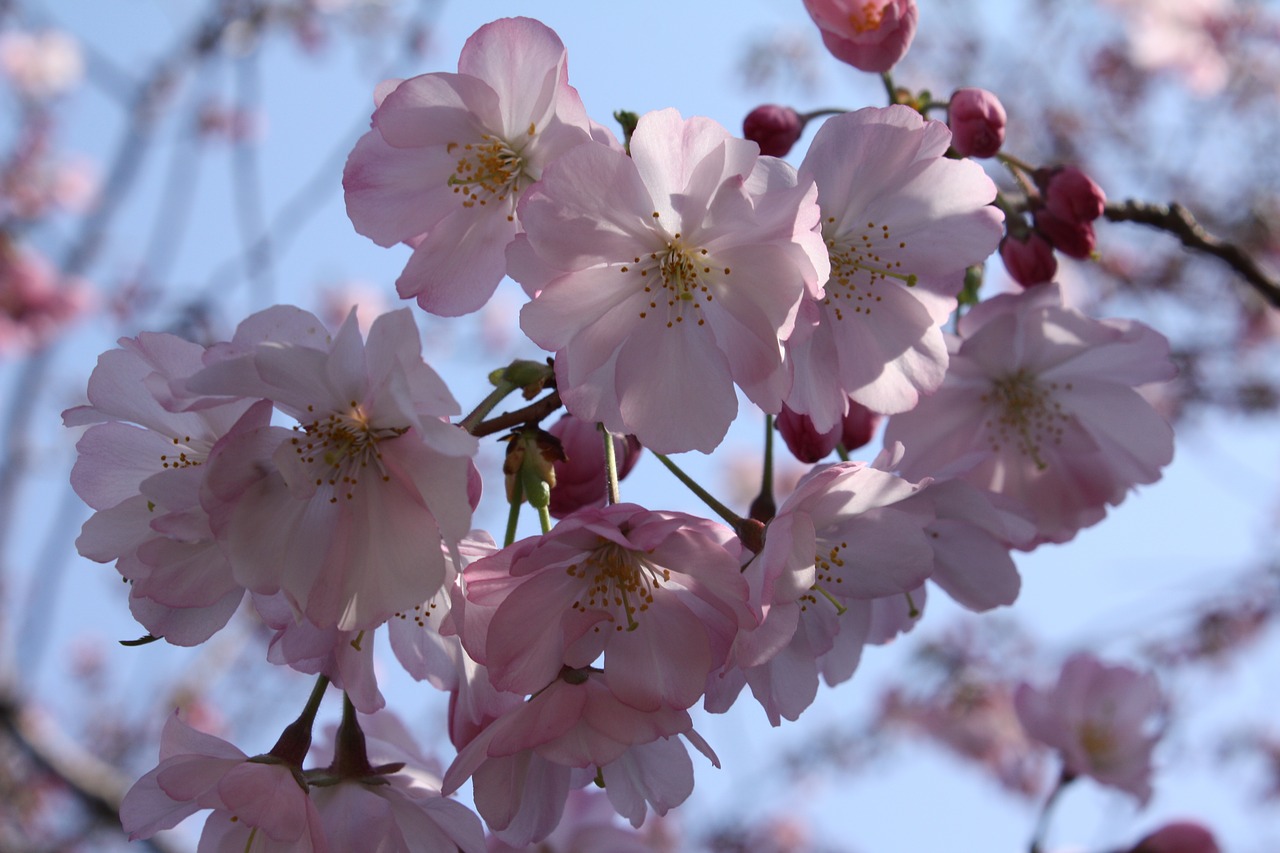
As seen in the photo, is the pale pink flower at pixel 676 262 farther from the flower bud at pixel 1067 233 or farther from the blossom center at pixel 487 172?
the flower bud at pixel 1067 233

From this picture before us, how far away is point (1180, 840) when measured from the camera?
220 cm


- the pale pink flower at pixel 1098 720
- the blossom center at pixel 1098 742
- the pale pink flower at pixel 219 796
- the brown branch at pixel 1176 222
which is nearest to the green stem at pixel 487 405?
the pale pink flower at pixel 219 796

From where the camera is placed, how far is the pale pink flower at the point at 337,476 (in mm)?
1017

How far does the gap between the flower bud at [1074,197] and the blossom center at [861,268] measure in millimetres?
377

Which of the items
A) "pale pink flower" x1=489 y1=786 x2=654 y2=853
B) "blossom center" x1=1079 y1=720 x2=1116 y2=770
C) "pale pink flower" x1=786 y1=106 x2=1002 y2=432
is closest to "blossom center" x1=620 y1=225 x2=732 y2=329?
"pale pink flower" x1=786 y1=106 x2=1002 y2=432

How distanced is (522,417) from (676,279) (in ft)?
0.84

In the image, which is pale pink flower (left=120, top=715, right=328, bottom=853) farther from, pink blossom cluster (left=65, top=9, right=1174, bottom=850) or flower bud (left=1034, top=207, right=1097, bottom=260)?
flower bud (left=1034, top=207, right=1097, bottom=260)

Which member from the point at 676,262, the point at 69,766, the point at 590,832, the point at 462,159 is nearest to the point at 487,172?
the point at 462,159

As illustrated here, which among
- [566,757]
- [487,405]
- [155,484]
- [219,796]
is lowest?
[219,796]

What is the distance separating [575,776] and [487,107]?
84 cm

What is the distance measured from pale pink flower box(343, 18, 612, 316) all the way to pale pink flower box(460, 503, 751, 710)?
1.24 feet

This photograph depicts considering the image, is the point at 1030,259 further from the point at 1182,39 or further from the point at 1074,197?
the point at 1182,39

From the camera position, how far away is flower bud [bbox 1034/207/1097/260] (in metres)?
1.55

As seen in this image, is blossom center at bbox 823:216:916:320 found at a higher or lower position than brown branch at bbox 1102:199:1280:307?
lower
